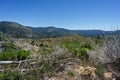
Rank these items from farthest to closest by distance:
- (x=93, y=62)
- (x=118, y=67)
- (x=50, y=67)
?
(x=93, y=62), (x=118, y=67), (x=50, y=67)

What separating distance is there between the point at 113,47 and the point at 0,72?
447 centimetres

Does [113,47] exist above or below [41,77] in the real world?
above

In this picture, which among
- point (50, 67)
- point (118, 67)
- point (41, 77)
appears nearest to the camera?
point (41, 77)

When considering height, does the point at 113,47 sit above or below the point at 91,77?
above

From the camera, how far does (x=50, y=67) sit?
8.06 m

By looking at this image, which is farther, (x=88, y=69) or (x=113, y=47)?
(x=113, y=47)

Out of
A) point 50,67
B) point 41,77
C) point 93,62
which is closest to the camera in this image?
point 41,77

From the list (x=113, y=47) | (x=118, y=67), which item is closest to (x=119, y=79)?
(x=118, y=67)

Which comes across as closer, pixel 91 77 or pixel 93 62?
pixel 91 77

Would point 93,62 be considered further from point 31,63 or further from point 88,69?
point 31,63

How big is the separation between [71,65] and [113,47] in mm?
1990

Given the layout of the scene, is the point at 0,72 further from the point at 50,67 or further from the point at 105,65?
the point at 105,65

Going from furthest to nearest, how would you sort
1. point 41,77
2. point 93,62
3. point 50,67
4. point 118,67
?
point 93,62, point 118,67, point 50,67, point 41,77

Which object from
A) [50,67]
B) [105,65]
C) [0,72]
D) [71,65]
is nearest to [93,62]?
[105,65]
